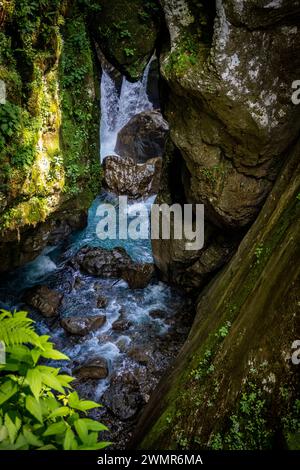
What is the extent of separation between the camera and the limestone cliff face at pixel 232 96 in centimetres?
559

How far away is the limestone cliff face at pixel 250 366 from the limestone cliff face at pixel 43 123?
4460 millimetres

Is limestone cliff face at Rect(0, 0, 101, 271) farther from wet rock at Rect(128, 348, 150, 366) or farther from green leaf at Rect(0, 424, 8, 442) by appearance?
green leaf at Rect(0, 424, 8, 442)

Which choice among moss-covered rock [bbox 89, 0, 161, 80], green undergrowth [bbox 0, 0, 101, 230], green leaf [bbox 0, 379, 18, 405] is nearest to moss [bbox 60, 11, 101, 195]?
green undergrowth [bbox 0, 0, 101, 230]

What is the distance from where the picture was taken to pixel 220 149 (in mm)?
6773

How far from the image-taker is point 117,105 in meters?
15.4

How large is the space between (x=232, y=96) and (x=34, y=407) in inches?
220

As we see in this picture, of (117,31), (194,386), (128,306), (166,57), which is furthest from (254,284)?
(117,31)

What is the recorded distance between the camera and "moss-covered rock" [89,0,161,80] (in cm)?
840

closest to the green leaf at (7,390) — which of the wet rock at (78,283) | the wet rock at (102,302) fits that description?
the wet rock at (102,302)

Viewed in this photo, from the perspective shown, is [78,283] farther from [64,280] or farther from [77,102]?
[77,102]

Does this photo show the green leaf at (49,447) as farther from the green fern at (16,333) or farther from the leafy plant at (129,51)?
the leafy plant at (129,51)

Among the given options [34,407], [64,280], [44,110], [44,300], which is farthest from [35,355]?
[64,280]

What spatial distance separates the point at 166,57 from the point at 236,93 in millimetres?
1690

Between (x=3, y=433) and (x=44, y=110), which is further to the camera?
(x=44, y=110)
